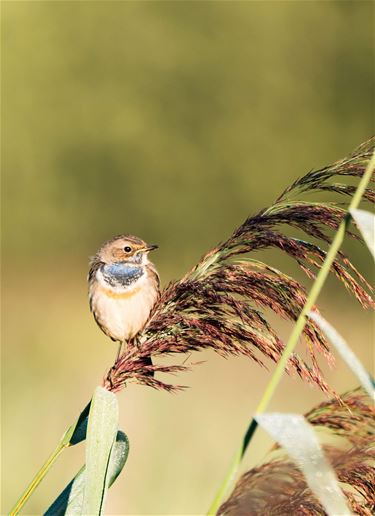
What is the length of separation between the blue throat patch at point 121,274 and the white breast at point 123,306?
0.09 feet

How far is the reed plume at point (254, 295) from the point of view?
1.66 m

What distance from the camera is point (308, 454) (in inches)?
50.7

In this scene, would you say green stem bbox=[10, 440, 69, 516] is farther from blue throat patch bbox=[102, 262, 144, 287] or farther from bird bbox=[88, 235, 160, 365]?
blue throat patch bbox=[102, 262, 144, 287]

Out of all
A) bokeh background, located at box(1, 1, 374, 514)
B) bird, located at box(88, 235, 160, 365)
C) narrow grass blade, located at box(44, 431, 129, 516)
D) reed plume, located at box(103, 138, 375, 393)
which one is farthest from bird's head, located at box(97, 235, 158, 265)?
bokeh background, located at box(1, 1, 374, 514)

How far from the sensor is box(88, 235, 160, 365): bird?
293cm

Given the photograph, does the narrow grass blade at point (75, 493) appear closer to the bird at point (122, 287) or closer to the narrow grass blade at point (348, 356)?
the narrow grass blade at point (348, 356)

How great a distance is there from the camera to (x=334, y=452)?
139 cm

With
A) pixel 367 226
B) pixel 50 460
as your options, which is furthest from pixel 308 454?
pixel 50 460

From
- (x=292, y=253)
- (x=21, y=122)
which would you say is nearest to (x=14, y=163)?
(x=21, y=122)

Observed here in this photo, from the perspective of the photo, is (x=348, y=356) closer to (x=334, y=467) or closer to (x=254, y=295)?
(x=334, y=467)

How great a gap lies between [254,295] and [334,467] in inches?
15.5

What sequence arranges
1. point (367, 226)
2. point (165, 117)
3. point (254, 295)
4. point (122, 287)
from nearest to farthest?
point (367, 226), point (254, 295), point (122, 287), point (165, 117)

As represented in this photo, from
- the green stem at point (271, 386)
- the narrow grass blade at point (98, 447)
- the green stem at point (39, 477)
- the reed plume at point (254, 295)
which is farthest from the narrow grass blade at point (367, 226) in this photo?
the green stem at point (39, 477)

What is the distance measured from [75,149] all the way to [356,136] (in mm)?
2971
